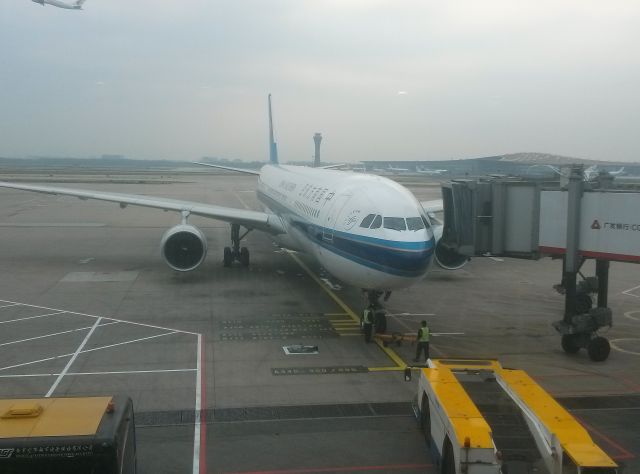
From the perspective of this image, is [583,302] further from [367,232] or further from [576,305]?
[367,232]

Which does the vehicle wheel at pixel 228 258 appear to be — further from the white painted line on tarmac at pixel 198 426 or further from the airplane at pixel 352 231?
the white painted line on tarmac at pixel 198 426

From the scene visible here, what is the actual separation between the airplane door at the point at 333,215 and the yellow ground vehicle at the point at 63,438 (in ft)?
33.6

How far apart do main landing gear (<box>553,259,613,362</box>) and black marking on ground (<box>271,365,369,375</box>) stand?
5255 mm

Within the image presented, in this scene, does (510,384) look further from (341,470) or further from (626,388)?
(626,388)

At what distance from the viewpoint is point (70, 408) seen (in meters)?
7.55

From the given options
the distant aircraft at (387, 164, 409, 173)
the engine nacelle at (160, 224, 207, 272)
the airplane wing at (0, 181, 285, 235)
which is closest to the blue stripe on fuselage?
the engine nacelle at (160, 224, 207, 272)

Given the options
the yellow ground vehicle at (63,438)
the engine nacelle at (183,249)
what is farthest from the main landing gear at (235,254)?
the yellow ground vehicle at (63,438)

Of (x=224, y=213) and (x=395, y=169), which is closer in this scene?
(x=224, y=213)

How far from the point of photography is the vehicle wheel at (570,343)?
610 inches

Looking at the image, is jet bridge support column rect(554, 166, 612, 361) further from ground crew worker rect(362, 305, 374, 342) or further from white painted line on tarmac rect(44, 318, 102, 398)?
white painted line on tarmac rect(44, 318, 102, 398)

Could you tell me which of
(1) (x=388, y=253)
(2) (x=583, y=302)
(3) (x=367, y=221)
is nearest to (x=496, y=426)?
(1) (x=388, y=253)

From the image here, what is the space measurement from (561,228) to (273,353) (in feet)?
24.5

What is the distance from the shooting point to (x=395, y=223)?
15.5 meters

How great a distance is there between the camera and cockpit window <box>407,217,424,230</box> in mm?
15531
